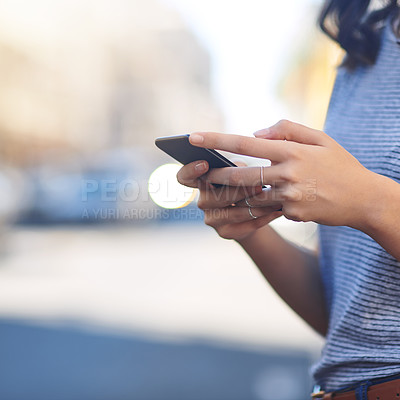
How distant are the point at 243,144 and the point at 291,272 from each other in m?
0.61

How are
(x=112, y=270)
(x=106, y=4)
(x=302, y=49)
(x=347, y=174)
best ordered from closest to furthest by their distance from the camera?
(x=347, y=174) < (x=112, y=270) < (x=302, y=49) < (x=106, y=4)

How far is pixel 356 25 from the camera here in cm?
150

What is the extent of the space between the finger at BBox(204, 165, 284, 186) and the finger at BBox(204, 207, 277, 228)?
3.8 inches

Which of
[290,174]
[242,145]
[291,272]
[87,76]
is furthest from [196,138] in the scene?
[87,76]

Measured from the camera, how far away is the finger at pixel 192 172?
108cm

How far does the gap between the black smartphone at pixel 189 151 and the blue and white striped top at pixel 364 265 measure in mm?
371

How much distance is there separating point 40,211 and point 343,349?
14.9 meters

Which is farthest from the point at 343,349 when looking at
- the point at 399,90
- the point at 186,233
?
the point at 186,233

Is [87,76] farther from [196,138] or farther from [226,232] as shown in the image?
[196,138]

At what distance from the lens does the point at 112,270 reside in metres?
8.80

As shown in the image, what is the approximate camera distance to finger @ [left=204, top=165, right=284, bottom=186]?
91cm

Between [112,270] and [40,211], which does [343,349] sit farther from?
[40,211]

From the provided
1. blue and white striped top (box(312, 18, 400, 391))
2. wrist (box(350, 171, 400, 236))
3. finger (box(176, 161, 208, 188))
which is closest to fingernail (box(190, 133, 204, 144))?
finger (box(176, 161, 208, 188))

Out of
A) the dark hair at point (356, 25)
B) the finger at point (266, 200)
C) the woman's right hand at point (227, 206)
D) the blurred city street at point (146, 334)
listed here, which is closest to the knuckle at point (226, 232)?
the woman's right hand at point (227, 206)
